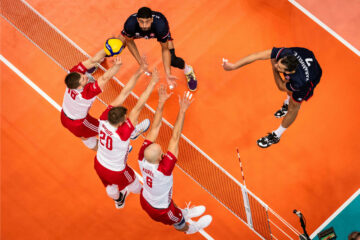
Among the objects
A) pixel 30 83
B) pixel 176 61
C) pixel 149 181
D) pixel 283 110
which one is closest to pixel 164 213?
pixel 149 181

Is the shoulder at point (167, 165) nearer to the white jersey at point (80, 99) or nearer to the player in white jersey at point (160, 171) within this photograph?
the player in white jersey at point (160, 171)

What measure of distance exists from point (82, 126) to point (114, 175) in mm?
1280

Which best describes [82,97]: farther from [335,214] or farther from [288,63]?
[335,214]

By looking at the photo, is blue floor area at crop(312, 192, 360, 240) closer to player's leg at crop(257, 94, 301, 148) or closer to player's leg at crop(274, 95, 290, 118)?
player's leg at crop(257, 94, 301, 148)

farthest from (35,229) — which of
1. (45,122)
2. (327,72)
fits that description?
(327,72)

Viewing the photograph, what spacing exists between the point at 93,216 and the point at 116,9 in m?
5.57

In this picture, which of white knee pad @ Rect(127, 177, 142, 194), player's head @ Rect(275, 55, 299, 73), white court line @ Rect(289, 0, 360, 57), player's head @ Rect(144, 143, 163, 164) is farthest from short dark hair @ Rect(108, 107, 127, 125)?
white court line @ Rect(289, 0, 360, 57)

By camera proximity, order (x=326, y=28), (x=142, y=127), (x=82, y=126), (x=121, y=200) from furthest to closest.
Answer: (x=326, y=28), (x=142, y=127), (x=121, y=200), (x=82, y=126)

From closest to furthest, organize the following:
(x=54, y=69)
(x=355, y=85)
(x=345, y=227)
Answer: (x=345, y=227) < (x=355, y=85) < (x=54, y=69)

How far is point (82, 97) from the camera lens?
5.81 meters

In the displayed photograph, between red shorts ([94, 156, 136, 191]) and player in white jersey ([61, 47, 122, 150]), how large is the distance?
83 cm

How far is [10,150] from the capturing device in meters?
7.69

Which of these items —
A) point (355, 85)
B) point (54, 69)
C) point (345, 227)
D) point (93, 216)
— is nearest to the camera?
point (345, 227)

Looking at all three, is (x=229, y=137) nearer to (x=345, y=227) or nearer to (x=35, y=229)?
(x=345, y=227)
